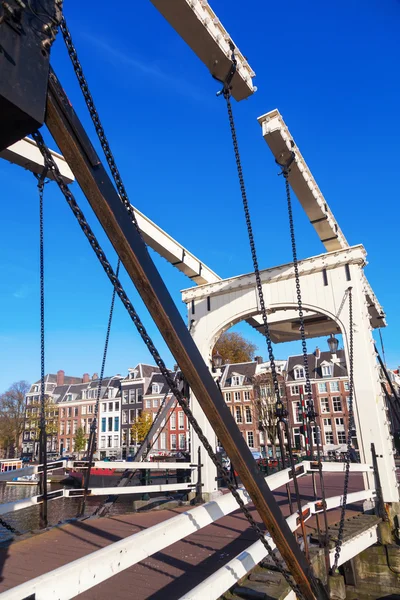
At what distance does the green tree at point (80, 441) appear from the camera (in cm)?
4197

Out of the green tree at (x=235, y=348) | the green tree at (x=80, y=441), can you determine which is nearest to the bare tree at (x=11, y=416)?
the green tree at (x=80, y=441)

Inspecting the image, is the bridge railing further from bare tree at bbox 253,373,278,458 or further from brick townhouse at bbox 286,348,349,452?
brick townhouse at bbox 286,348,349,452

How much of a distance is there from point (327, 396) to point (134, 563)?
3477 centimetres

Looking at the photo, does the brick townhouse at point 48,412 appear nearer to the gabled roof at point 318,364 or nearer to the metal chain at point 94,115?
the gabled roof at point 318,364

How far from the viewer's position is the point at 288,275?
24.8 feet

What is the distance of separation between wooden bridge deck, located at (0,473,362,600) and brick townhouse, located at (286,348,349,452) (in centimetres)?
2858

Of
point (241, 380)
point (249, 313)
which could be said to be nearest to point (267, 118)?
point (249, 313)

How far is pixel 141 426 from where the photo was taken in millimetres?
38875

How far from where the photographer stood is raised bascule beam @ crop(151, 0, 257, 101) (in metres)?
3.73

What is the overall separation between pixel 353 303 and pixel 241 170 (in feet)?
13.8

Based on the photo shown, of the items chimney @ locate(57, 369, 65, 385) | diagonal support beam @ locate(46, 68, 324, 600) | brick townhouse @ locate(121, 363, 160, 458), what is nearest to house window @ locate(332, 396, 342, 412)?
brick townhouse @ locate(121, 363, 160, 458)

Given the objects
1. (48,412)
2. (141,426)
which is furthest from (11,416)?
(141,426)

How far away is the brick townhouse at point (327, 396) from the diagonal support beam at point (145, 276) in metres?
31.6

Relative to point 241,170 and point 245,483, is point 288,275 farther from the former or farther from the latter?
point 245,483
